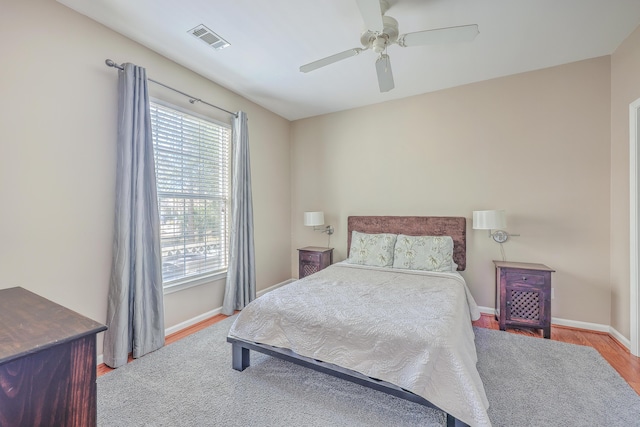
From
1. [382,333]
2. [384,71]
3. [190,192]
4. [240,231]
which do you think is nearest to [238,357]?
[382,333]

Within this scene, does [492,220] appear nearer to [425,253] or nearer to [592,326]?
[425,253]

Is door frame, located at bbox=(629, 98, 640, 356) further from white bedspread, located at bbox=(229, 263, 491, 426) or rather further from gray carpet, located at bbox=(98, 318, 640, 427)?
white bedspread, located at bbox=(229, 263, 491, 426)

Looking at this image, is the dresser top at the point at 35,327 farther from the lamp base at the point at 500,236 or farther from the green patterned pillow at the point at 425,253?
the lamp base at the point at 500,236

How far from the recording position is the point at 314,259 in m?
4.11

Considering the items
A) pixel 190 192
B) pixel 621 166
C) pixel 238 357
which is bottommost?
pixel 238 357

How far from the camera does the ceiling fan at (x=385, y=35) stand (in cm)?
180

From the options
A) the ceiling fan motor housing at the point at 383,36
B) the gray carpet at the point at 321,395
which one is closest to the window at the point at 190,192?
the gray carpet at the point at 321,395

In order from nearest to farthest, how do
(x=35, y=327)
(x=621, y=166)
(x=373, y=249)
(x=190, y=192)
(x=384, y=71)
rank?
(x=35, y=327) → (x=384, y=71) → (x=621, y=166) → (x=190, y=192) → (x=373, y=249)

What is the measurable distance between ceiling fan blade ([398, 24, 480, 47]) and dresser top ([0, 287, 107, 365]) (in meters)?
2.52

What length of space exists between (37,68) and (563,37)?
4.46 metres

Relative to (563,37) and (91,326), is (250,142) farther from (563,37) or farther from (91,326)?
(563,37)

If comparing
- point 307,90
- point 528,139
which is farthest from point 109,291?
point 528,139

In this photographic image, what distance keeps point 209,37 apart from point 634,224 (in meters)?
4.21

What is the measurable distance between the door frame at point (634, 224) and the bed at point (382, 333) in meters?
1.23
